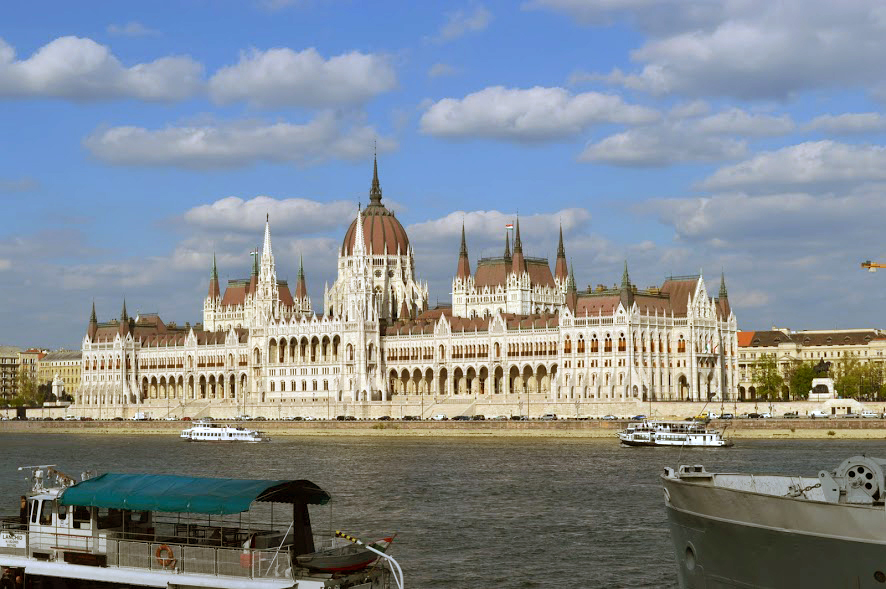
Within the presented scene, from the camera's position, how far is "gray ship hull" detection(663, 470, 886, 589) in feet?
87.6

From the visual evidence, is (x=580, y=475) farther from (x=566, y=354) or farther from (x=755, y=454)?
(x=566, y=354)

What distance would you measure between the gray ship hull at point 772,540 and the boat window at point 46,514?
15.6 meters

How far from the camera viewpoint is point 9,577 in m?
34.7

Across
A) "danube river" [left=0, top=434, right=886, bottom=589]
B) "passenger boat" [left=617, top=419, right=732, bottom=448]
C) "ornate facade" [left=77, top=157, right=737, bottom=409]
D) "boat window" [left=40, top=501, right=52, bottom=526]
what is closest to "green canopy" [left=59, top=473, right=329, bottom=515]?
"boat window" [left=40, top=501, right=52, bottom=526]

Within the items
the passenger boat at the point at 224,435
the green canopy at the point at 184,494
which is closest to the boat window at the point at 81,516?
the green canopy at the point at 184,494

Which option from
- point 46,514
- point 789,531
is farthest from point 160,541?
point 789,531

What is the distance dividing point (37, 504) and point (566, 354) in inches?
5482

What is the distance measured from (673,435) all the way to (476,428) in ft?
103

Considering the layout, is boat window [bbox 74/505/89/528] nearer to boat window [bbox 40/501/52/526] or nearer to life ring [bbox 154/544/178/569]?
boat window [bbox 40/501/52/526]

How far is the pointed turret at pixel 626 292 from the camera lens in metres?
168

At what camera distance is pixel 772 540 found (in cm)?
2822

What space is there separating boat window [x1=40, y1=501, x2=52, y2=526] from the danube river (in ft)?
40.3

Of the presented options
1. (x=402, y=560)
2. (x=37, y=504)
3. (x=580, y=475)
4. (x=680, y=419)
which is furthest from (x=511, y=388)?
(x=37, y=504)

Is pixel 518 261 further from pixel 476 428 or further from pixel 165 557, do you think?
pixel 165 557
